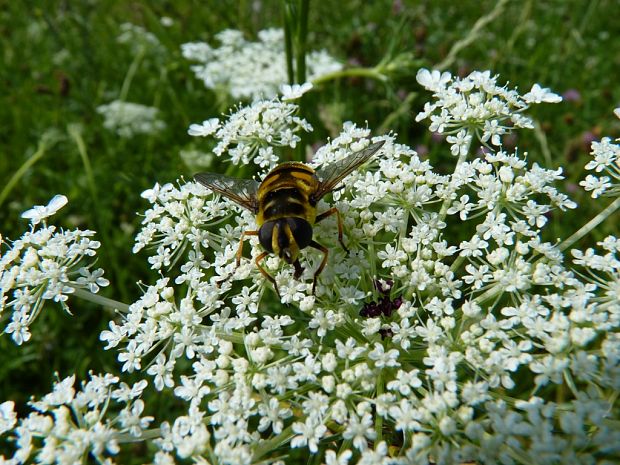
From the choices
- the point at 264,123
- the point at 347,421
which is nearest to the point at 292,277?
the point at 347,421

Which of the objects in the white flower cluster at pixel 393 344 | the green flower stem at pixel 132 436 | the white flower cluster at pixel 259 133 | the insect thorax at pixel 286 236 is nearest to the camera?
the white flower cluster at pixel 393 344

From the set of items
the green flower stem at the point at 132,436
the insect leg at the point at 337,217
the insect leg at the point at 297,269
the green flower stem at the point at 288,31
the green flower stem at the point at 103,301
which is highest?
the green flower stem at the point at 288,31

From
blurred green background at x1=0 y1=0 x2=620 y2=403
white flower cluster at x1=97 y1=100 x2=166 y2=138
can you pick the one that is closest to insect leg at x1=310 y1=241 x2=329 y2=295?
blurred green background at x1=0 y1=0 x2=620 y2=403

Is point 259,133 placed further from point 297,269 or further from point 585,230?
point 585,230

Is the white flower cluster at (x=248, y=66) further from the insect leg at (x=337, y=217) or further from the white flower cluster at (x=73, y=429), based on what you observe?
the white flower cluster at (x=73, y=429)

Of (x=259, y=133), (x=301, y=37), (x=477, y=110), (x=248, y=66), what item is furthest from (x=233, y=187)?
(x=248, y=66)

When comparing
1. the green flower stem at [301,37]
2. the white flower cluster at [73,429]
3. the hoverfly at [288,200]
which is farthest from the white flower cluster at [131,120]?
the white flower cluster at [73,429]
